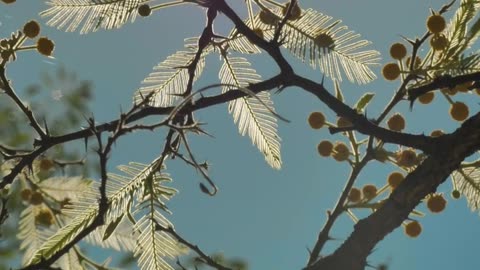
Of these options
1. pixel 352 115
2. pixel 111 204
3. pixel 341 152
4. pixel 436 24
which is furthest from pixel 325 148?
pixel 111 204

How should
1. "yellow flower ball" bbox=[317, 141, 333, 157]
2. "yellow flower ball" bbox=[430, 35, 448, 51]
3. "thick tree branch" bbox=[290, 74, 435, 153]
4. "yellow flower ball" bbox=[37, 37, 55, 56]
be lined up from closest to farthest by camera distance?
"thick tree branch" bbox=[290, 74, 435, 153], "yellow flower ball" bbox=[430, 35, 448, 51], "yellow flower ball" bbox=[37, 37, 55, 56], "yellow flower ball" bbox=[317, 141, 333, 157]

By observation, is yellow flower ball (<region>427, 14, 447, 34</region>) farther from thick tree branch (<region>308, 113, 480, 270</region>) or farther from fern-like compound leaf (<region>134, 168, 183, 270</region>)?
fern-like compound leaf (<region>134, 168, 183, 270</region>)

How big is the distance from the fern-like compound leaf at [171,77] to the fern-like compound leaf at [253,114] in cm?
12

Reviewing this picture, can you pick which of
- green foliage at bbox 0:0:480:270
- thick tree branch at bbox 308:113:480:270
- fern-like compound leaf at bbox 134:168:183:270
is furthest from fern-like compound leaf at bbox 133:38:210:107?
thick tree branch at bbox 308:113:480:270

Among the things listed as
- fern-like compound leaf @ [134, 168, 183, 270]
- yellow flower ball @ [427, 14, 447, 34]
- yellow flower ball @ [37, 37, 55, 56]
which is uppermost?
yellow flower ball @ [427, 14, 447, 34]

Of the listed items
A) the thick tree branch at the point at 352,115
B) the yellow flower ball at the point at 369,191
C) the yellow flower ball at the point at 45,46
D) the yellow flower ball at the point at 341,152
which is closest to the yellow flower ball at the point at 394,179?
the yellow flower ball at the point at 369,191

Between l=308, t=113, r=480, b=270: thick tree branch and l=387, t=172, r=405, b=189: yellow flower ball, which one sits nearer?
l=308, t=113, r=480, b=270: thick tree branch

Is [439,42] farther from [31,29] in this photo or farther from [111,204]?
[31,29]

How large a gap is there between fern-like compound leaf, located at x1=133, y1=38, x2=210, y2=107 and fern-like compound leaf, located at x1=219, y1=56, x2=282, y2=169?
122mm

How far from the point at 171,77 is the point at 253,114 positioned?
359 mm

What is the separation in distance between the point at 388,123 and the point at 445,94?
244mm

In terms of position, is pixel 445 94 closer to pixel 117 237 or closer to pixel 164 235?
pixel 164 235

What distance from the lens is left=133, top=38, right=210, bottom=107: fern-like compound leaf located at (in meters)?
2.56

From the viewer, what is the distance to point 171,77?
2629mm
